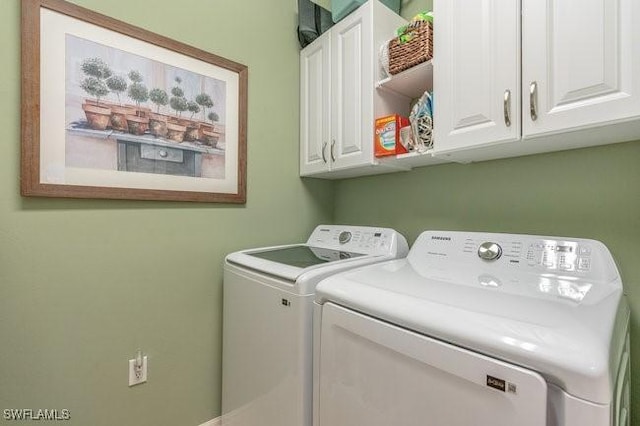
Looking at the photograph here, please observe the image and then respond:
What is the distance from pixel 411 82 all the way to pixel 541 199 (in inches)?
29.6

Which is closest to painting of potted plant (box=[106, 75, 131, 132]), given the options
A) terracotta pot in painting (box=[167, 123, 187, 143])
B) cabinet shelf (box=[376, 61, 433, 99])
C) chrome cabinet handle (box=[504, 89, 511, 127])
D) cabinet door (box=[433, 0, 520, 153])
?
terracotta pot in painting (box=[167, 123, 187, 143])

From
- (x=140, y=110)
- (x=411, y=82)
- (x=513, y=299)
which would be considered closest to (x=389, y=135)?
(x=411, y=82)

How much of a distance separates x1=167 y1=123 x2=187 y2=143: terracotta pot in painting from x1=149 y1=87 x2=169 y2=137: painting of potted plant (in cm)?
2

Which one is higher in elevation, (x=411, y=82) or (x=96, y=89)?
(x=411, y=82)

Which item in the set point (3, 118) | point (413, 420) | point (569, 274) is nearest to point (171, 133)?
point (3, 118)

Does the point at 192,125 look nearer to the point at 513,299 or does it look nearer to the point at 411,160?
the point at 411,160

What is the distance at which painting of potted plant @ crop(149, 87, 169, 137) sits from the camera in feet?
4.46

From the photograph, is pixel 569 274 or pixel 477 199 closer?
pixel 569 274

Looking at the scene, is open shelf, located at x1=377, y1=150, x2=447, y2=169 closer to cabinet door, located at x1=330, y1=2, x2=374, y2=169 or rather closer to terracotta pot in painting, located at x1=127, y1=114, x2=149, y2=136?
cabinet door, located at x1=330, y1=2, x2=374, y2=169

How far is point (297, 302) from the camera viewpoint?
105 cm

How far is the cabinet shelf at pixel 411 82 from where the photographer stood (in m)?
1.31

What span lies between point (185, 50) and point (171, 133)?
15.8 inches

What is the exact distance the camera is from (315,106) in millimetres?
1766

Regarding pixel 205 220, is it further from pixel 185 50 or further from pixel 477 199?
pixel 477 199
